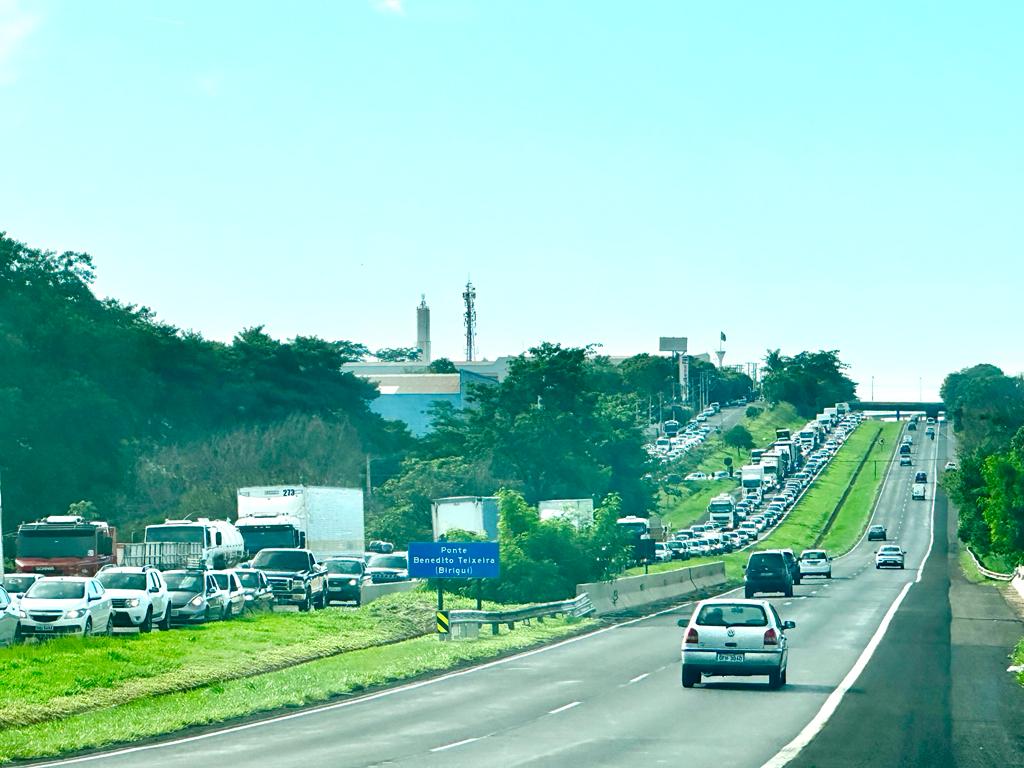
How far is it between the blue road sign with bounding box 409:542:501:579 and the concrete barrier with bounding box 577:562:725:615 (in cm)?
816

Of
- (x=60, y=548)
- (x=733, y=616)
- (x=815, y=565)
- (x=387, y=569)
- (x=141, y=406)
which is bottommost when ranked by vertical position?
(x=815, y=565)

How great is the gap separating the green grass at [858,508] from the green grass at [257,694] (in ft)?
260

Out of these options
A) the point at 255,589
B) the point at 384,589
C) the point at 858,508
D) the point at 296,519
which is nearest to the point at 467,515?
the point at 384,589

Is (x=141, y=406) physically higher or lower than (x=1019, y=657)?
higher

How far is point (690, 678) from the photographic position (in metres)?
28.2

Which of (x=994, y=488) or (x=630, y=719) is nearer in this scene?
(x=630, y=719)

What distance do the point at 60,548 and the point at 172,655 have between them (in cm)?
1711

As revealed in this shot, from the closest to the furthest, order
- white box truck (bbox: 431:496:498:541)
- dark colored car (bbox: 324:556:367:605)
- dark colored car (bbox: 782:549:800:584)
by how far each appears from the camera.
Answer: dark colored car (bbox: 324:556:367:605), white box truck (bbox: 431:496:498:541), dark colored car (bbox: 782:549:800:584)

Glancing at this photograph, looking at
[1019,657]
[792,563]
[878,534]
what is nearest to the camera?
[1019,657]

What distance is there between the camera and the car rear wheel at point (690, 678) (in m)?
28.0

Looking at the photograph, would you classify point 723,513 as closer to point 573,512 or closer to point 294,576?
point 573,512

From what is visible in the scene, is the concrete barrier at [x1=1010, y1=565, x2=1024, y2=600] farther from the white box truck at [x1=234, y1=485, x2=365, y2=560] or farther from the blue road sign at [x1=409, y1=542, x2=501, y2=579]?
the blue road sign at [x1=409, y1=542, x2=501, y2=579]

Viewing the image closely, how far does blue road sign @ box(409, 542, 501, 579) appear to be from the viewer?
140 ft

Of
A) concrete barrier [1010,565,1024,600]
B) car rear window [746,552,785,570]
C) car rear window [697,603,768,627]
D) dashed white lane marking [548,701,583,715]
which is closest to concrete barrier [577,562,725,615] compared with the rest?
car rear window [746,552,785,570]
